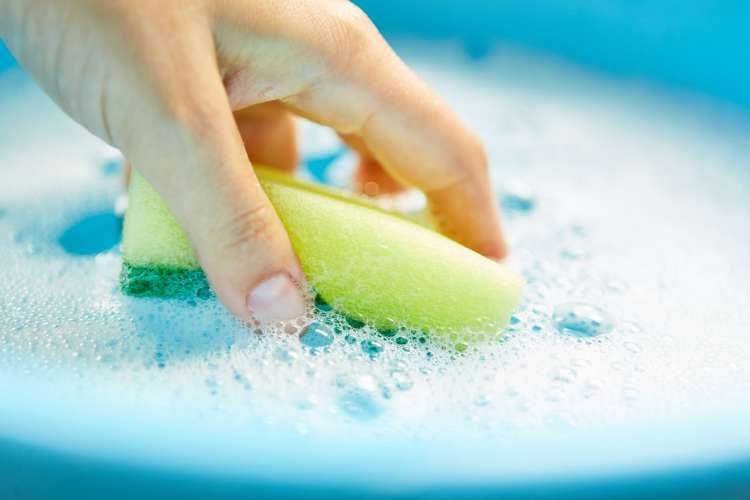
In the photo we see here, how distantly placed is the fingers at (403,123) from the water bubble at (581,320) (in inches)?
3.6

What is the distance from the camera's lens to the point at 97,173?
854 millimetres

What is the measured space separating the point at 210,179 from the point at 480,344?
0.73 ft

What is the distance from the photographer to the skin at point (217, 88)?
1.62ft

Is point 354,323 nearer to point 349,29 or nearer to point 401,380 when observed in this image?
point 401,380

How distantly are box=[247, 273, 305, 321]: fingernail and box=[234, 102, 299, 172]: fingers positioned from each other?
220 millimetres

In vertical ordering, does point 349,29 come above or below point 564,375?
above

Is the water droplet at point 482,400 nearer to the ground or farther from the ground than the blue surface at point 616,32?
nearer to the ground

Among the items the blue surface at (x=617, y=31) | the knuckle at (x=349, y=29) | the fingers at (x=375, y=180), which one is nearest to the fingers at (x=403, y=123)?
the knuckle at (x=349, y=29)

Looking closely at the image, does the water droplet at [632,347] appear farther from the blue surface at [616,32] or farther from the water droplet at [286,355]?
the blue surface at [616,32]

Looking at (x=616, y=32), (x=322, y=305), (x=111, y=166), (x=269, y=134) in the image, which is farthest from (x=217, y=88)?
(x=616, y=32)

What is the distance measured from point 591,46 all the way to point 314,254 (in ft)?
2.43

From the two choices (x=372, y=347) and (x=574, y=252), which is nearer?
(x=372, y=347)

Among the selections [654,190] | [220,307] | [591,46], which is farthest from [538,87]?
[220,307]

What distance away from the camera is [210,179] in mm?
500
